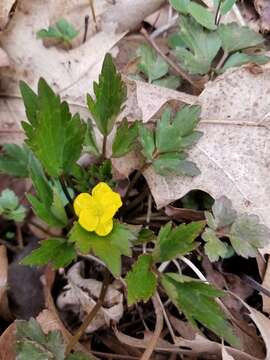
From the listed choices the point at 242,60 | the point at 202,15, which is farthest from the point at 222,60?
the point at 202,15

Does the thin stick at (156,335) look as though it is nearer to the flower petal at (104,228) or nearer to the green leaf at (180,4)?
the flower petal at (104,228)

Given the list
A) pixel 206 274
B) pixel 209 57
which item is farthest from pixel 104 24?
pixel 206 274

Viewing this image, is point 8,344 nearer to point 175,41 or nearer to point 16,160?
point 16,160

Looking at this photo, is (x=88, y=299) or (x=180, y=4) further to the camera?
(x=180, y=4)

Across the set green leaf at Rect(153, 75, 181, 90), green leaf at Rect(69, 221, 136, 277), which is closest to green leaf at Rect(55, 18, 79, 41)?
green leaf at Rect(153, 75, 181, 90)

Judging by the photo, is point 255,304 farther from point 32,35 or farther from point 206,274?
point 32,35

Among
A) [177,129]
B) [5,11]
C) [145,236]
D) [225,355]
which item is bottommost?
[225,355]

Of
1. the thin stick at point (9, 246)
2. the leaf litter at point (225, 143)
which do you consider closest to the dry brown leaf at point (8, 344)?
the leaf litter at point (225, 143)
